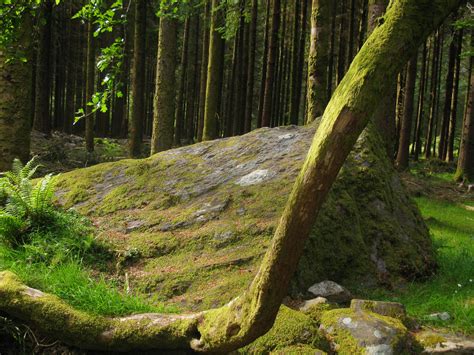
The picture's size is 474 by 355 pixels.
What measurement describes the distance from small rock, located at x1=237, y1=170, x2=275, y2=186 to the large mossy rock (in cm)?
2

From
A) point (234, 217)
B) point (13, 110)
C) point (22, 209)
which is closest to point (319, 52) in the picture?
point (234, 217)

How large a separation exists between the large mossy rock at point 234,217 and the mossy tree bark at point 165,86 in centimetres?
510

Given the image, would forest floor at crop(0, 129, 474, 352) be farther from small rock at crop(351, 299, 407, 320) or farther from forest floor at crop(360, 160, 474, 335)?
small rock at crop(351, 299, 407, 320)

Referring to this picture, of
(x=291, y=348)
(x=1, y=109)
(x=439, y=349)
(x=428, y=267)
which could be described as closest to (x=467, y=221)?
(x=428, y=267)

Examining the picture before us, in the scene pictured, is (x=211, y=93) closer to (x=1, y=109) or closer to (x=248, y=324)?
(x=1, y=109)

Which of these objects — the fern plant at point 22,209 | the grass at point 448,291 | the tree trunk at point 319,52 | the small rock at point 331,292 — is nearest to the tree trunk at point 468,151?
the grass at point 448,291

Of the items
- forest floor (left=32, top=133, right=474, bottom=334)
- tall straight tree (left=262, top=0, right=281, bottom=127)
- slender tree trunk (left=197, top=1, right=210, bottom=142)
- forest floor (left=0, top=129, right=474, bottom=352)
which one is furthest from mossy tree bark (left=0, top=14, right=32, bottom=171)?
slender tree trunk (left=197, top=1, right=210, bottom=142)

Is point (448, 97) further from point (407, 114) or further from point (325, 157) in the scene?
point (325, 157)

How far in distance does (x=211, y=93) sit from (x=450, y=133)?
54.1 feet

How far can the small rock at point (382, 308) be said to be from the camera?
4.02 metres

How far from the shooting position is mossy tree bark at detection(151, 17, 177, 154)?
40.7ft

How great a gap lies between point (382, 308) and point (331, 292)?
78cm

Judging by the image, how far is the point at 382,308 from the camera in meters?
4.06

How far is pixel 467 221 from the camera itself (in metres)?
10.3
